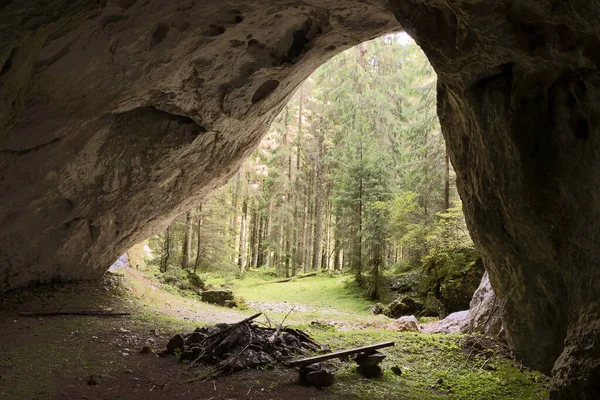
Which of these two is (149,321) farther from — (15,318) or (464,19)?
(464,19)

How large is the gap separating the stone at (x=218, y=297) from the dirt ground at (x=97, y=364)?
18.5 ft

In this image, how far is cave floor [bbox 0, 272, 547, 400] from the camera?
508 centimetres

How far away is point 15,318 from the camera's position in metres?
7.47

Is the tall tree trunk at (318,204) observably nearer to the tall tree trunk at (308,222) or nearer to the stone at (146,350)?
the tall tree trunk at (308,222)

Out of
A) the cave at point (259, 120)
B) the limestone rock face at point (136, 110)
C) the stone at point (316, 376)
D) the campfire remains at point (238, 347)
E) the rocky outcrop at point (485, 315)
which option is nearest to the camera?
the cave at point (259, 120)

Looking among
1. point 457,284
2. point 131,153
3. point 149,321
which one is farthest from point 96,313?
point 457,284

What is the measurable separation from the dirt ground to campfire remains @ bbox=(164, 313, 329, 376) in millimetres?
243

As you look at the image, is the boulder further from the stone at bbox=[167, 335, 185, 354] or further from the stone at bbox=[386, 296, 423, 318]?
the stone at bbox=[167, 335, 185, 354]

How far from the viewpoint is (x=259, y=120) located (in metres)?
10.2

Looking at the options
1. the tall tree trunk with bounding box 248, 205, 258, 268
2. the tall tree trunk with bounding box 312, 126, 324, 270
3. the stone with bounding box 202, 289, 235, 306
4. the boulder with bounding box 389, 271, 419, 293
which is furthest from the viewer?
the tall tree trunk with bounding box 248, 205, 258, 268

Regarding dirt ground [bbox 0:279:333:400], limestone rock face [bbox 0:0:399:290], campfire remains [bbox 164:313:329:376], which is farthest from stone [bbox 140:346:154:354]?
limestone rock face [bbox 0:0:399:290]

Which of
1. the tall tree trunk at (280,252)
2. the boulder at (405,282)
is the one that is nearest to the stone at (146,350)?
the boulder at (405,282)

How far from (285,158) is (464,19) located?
22.5m

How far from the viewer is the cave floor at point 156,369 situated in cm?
508
